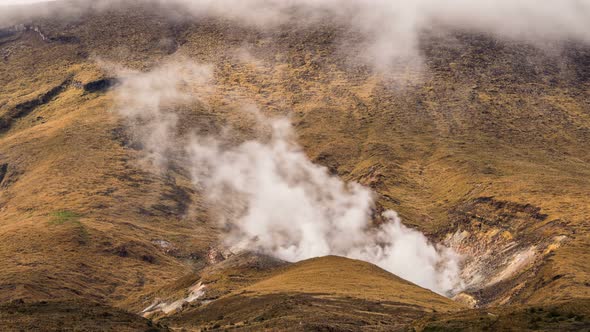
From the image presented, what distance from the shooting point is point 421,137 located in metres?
181

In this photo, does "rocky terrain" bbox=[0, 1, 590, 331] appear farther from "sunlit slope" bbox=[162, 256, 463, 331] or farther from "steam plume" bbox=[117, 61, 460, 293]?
"steam plume" bbox=[117, 61, 460, 293]

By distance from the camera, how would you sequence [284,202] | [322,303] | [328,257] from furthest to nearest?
[284,202]
[328,257]
[322,303]

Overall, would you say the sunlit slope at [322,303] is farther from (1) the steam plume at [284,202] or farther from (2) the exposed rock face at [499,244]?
(1) the steam plume at [284,202]

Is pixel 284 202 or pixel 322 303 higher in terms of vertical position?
pixel 284 202

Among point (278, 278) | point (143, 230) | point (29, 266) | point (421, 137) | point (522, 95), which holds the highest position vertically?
point (522, 95)

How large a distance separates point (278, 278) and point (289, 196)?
63353 millimetres

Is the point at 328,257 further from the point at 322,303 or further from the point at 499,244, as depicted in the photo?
the point at 499,244

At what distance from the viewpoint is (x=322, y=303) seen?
258 feet

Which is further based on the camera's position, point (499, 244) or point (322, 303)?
point (499, 244)

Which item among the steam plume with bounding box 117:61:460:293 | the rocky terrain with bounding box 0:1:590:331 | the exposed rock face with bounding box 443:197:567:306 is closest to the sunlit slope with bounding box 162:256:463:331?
the rocky terrain with bounding box 0:1:590:331

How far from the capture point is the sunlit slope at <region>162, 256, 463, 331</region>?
7100 centimetres

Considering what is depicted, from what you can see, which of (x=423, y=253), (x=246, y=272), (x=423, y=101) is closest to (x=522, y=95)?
(x=423, y=101)

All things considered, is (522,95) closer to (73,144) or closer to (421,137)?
(421,137)

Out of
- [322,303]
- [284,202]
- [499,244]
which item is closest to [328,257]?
[322,303]
